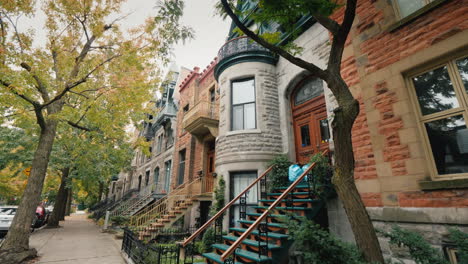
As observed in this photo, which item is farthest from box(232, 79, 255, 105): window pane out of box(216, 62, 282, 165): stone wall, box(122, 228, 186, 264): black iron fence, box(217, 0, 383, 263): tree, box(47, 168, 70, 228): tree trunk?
box(47, 168, 70, 228): tree trunk

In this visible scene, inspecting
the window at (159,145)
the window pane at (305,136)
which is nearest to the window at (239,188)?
the window pane at (305,136)

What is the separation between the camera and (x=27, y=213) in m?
7.69

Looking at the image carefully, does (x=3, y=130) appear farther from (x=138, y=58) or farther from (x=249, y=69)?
(x=249, y=69)

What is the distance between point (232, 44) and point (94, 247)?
10996 mm

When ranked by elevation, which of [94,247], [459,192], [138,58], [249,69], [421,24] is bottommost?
[94,247]

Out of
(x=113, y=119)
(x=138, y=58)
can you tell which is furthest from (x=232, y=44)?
(x=113, y=119)

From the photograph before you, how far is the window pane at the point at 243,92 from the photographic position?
32.6 feet

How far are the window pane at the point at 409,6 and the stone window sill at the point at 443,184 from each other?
147 inches

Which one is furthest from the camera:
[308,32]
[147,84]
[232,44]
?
[147,84]

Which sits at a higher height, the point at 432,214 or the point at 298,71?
the point at 298,71

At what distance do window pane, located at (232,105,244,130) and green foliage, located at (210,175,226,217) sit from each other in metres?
2.36

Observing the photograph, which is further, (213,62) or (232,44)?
(213,62)

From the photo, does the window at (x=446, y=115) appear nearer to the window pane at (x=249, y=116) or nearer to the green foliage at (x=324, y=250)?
the green foliage at (x=324, y=250)

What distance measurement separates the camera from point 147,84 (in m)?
11.3
